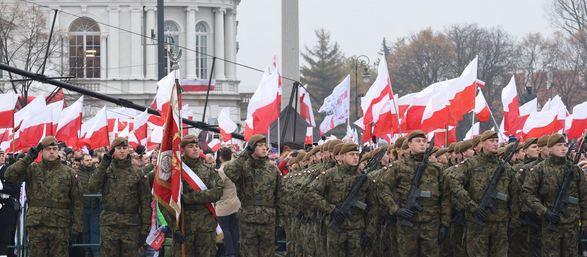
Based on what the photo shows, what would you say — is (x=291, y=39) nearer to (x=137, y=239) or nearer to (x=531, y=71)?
(x=137, y=239)

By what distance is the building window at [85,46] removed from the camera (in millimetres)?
84812

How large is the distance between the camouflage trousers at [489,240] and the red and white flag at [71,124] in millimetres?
11628

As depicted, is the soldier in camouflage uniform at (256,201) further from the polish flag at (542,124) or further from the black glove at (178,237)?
the polish flag at (542,124)

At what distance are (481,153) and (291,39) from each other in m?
21.2

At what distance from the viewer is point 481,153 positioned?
18.3 metres

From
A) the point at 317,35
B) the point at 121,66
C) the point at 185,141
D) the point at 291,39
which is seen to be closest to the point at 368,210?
the point at 185,141

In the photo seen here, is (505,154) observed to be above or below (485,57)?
below

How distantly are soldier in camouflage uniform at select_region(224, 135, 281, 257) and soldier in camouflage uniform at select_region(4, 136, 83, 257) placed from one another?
6.27 feet

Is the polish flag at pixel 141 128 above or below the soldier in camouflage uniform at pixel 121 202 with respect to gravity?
above

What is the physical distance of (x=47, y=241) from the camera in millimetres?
18688

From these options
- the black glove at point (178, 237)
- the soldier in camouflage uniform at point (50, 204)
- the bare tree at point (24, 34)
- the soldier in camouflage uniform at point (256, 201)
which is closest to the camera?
the black glove at point (178, 237)

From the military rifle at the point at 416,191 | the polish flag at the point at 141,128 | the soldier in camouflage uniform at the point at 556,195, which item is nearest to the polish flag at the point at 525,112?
the polish flag at the point at 141,128

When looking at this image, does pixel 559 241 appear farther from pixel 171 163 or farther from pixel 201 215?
pixel 171 163

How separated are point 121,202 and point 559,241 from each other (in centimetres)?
522
